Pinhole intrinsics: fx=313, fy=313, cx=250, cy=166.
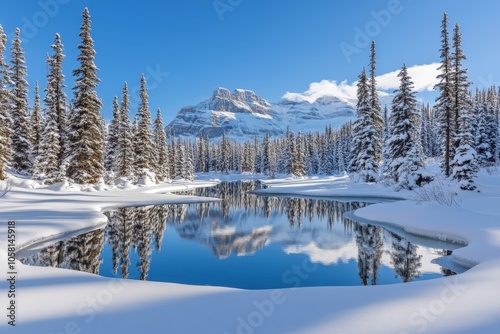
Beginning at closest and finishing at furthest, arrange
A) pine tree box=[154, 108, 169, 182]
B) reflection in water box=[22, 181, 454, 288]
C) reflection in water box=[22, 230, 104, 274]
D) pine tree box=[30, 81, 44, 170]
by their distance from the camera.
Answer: reflection in water box=[22, 181, 454, 288]
reflection in water box=[22, 230, 104, 274]
pine tree box=[30, 81, 44, 170]
pine tree box=[154, 108, 169, 182]

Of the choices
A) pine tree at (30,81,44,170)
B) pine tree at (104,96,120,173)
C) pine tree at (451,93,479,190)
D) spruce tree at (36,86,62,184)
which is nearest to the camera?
pine tree at (451,93,479,190)

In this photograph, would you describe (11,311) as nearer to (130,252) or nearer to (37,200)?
(130,252)

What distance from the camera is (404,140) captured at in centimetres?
3144

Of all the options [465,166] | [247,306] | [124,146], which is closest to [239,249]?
[247,306]

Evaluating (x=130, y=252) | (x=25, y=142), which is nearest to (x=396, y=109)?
(x=130, y=252)

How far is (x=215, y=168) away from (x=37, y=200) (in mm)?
102312

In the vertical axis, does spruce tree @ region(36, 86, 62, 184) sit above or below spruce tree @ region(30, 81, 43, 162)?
below

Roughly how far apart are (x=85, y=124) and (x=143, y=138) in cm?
1381

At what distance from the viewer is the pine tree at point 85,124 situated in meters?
31.7

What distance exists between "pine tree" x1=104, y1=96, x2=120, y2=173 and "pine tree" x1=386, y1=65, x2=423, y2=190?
36.8 m

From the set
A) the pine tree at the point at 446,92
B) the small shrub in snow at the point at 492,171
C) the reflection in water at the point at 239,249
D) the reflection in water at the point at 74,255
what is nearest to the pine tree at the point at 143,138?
the reflection in water at the point at 239,249

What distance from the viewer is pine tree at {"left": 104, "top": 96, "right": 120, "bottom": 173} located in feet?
152

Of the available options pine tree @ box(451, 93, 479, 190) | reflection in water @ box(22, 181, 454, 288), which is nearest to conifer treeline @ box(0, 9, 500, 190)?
pine tree @ box(451, 93, 479, 190)

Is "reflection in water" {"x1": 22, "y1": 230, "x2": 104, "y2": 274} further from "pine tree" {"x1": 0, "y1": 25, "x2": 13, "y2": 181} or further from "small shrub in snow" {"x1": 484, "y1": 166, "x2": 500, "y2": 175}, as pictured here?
"small shrub in snow" {"x1": 484, "y1": 166, "x2": 500, "y2": 175}
